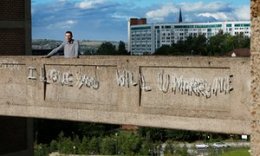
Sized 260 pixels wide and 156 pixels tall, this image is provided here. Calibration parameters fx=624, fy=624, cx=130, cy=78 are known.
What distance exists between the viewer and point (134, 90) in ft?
41.8

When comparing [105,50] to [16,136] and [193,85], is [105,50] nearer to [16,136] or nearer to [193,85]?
[16,136]

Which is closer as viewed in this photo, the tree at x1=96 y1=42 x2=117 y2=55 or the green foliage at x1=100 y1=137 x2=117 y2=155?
the green foliage at x1=100 y1=137 x2=117 y2=155

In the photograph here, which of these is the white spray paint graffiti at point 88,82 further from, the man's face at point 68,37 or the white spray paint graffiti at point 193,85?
the white spray paint graffiti at point 193,85

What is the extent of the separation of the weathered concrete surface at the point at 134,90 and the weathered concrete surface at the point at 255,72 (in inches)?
86.7

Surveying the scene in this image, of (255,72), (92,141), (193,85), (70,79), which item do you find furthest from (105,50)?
(255,72)

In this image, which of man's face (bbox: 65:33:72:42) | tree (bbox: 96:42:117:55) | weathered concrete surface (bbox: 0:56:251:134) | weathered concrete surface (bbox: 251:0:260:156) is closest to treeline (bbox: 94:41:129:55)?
tree (bbox: 96:42:117:55)

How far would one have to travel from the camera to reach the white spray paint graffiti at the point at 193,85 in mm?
11455

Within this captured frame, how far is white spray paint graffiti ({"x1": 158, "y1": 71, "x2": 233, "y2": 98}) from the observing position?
37.6ft

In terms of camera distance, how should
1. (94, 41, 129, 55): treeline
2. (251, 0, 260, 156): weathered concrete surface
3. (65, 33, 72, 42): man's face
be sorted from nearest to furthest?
(251, 0, 260, 156): weathered concrete surface
(65, 33, 72, 42): man's face
(94, 41, 129, 55): treeline

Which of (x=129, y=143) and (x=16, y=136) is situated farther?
(x=129, y=143)

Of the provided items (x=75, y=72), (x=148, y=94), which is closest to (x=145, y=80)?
(x=148, y=94)

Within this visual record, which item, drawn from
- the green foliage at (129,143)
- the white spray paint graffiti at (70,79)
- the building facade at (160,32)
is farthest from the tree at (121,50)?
the white spray paint graffiti at (70,79)

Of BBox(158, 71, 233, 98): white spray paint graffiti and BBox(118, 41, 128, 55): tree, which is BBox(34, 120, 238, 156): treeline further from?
BBox(158, 71, 233, 98): white spray paint graffiti

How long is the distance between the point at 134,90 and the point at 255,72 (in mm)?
4314
